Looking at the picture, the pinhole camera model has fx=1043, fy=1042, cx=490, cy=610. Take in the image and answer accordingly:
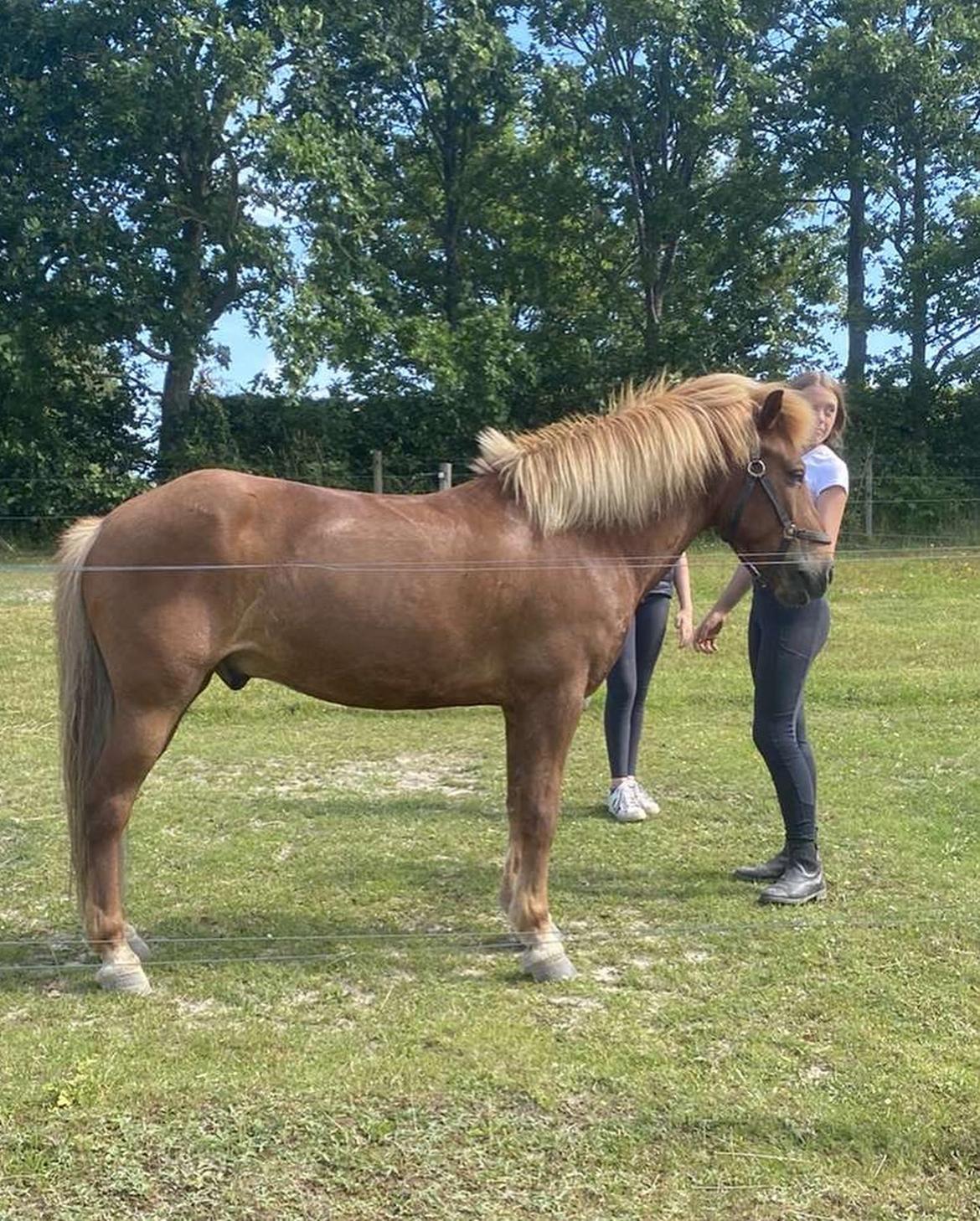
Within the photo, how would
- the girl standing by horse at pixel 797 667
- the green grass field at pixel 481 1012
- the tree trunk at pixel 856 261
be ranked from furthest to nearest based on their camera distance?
1. the tree trunk at pixel 856 261
2. the girl standing by horse at pixel 797 667
3. the green grass field at pixel 481 1012

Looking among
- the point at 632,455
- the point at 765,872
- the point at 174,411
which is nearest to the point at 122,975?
the point at 632,455

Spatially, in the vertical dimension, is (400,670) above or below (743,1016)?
above

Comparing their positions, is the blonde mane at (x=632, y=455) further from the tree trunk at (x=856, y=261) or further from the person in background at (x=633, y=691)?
the tree trunk at (x=856, y=261)

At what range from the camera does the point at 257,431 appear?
19016 millimetres

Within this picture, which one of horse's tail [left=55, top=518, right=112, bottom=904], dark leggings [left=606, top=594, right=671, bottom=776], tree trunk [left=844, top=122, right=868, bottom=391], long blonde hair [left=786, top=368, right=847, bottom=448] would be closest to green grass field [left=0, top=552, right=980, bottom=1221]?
dark leggings [left=606, top=594, right=671, bottom=776]

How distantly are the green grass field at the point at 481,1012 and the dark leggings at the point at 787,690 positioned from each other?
1.26ft

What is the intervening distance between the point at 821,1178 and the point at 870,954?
1253 mm

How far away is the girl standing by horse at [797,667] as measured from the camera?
381cm

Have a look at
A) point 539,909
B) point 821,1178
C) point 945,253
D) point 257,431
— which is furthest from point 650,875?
point 945,253

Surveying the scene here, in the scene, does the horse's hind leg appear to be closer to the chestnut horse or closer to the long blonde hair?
the chestnut horse

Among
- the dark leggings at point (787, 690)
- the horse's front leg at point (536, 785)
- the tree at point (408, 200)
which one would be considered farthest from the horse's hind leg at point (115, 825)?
the tree at point (408, 200)

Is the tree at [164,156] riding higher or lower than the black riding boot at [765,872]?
higher

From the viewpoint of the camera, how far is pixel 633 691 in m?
4.99

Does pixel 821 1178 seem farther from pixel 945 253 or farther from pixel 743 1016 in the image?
Result: pixel 945 253
